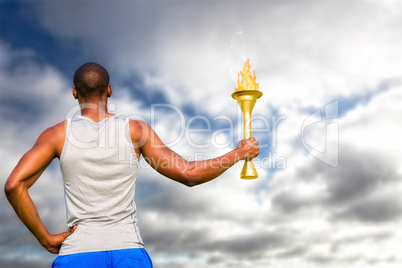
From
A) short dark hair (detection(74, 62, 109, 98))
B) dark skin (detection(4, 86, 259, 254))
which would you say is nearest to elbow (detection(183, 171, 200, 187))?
dark skin (detection(4, 86, 259, 254))

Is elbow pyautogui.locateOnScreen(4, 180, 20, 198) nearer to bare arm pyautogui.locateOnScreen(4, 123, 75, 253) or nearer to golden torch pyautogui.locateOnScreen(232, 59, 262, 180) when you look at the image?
bare arm pyautogui.locateOnScreen(4, 123, 75, 253)

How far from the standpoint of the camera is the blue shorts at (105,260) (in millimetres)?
6246

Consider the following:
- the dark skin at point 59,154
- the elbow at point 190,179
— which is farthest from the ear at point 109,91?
the elbow at point 190,179

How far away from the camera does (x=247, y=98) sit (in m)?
8.64

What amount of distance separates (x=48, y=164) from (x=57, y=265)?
1386mm

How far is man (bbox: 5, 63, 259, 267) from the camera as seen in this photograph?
20.8 ft

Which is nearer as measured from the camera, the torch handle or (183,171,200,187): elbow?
(183,171,200,187): elbow

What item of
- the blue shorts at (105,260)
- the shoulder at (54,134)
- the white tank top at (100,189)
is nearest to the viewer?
the blue shorts at (105,260)

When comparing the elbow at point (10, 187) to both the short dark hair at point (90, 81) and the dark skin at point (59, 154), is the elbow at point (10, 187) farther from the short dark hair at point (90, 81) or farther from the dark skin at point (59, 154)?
the short dark hair at point (90, 81)

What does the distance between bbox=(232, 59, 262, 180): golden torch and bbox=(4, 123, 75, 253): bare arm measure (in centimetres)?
302

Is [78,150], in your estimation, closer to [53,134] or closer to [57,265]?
[53,134]

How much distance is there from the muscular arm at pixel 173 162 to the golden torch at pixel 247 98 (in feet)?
2.80

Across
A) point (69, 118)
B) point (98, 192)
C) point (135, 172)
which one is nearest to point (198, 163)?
point (135, 172)

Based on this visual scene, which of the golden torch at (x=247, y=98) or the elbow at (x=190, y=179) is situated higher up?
the golden torch at (x=247, y=98)
